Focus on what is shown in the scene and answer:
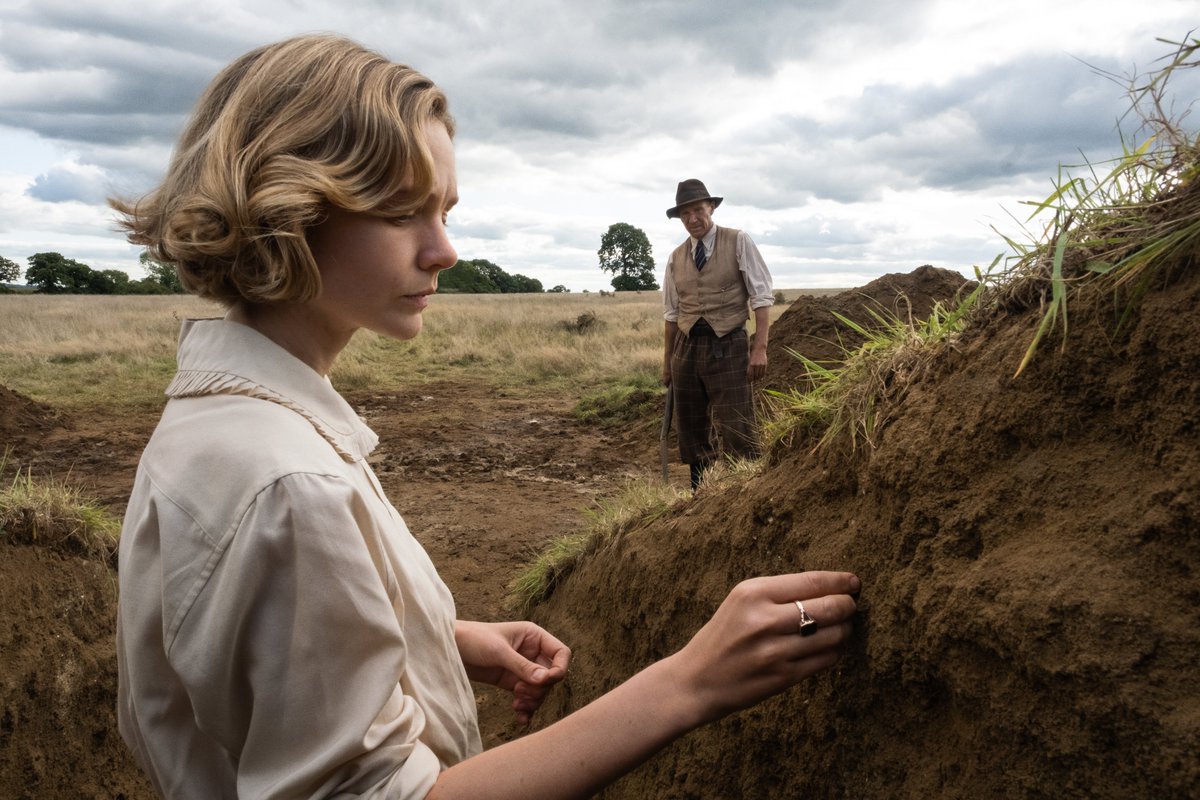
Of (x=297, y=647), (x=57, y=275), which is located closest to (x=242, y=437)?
(x=297, y=647)

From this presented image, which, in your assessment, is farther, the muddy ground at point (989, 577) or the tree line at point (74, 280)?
the tree line at point (74, 280)

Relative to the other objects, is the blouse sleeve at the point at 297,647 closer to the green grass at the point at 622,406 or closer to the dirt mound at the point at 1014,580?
the dirt mound at the point at 1014,580

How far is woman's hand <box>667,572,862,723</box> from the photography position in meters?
1.29

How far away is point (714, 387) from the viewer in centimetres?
696

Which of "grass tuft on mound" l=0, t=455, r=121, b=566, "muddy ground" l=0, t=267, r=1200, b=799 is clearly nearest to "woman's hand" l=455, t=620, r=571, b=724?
"muddy ground" l=0, t=267, r=1200, b=799

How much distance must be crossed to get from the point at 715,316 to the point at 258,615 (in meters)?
5.96

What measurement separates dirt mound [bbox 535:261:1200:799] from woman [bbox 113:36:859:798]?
0.70 feet

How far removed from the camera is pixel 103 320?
965 inches

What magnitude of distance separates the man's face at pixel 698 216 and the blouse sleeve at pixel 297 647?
6.00 meters

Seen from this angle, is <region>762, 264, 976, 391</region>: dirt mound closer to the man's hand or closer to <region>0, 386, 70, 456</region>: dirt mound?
the man's hand

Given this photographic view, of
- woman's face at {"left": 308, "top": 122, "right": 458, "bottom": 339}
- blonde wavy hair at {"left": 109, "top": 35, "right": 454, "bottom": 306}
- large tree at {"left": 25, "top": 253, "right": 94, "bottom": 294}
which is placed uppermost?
large tree at {"left": 25, "top": 253, "right": 94, "bottom": 294}

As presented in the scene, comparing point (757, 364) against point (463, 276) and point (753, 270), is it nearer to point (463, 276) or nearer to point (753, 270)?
point (753, 270)

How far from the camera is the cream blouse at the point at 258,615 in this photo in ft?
3.76

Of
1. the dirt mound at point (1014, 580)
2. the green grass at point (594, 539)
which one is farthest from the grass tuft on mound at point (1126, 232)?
the green grass at point (594, 539)
